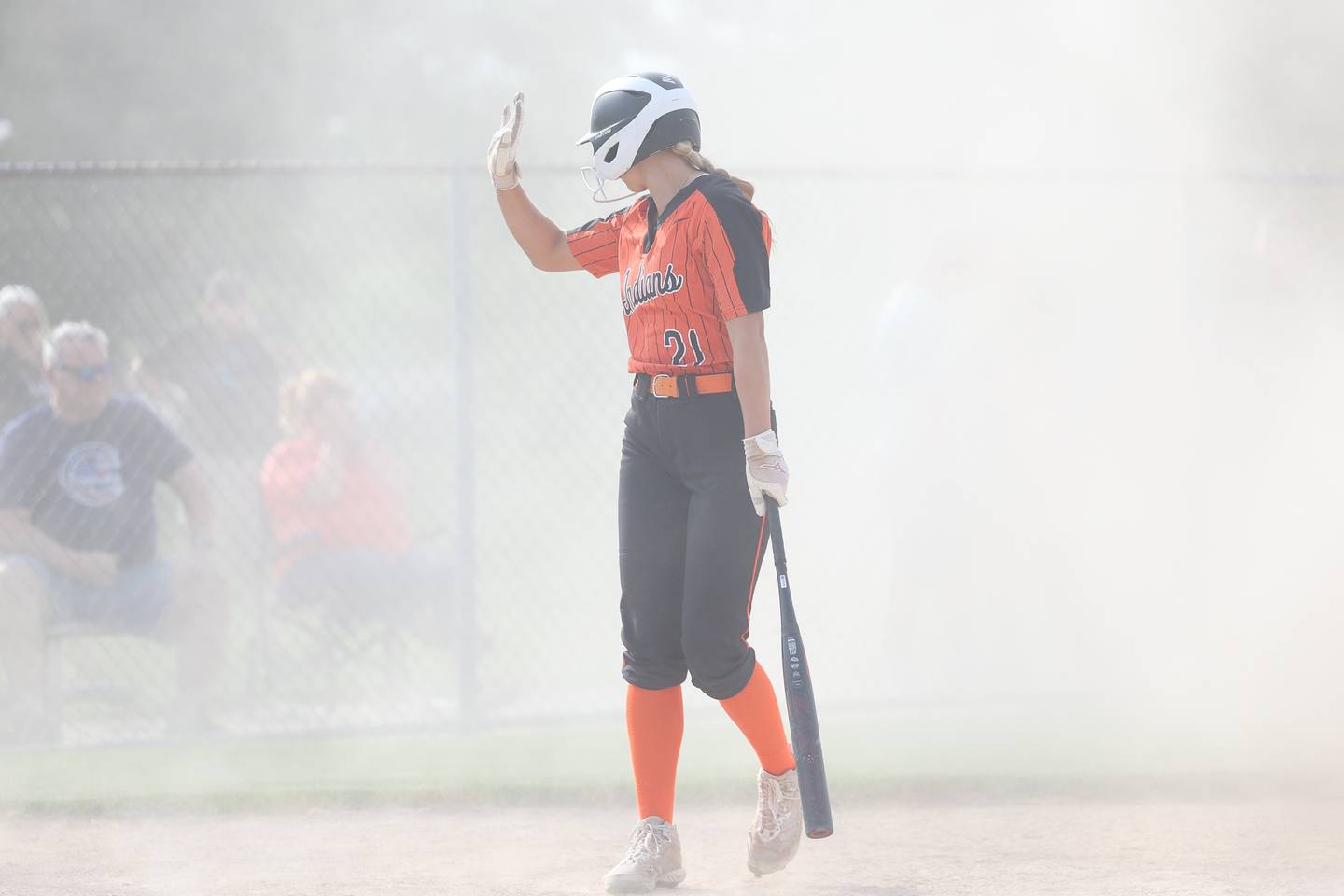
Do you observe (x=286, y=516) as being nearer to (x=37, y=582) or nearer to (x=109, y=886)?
(x=37, y=582)

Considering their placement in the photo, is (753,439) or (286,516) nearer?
(753,439)

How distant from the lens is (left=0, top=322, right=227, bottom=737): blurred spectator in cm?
490

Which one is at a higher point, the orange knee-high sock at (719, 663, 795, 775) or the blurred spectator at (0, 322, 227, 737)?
the blurred spectator at (0, 322, 227, 737)

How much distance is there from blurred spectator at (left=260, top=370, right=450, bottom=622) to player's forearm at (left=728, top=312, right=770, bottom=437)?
2535 mm

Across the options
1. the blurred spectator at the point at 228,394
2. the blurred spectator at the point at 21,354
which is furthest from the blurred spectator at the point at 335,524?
the blurred spectator at the point at 21,354

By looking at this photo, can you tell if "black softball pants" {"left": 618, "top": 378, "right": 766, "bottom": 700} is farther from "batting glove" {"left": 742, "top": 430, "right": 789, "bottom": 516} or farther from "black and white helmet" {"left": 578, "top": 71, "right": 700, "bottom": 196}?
"black and white helmet" {"left": 578, "top": 71, "right": 700, "bottom": 196}

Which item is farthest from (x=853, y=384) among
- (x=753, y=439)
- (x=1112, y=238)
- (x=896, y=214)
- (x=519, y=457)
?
(x=753, y=439)

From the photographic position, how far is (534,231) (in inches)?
139

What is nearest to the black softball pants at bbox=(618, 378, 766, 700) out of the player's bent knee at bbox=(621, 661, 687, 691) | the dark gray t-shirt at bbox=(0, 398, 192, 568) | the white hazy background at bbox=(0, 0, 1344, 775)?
the player's bent knee at bbox=(621, 661, 687, 691)

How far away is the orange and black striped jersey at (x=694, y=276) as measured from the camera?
10.2ft

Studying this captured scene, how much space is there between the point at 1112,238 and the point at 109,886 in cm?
415

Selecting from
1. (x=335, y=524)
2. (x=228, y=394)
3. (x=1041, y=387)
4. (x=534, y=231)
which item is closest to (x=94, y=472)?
(x=228, y=394)

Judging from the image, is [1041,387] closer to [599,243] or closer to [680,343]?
[599,243]

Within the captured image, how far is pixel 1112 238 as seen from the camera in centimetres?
559
